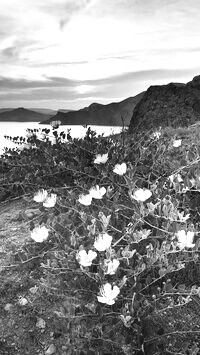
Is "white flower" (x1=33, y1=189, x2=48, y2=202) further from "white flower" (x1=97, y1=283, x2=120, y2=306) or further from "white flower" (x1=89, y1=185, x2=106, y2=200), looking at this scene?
"white flower" (x1=97, y1=283, x2=120, y2=306)

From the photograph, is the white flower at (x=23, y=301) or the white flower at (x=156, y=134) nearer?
the white flower at (x=23, y=301)

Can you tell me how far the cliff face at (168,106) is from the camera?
401 inches

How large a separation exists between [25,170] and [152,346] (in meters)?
3.12

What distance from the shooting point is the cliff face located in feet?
33.4

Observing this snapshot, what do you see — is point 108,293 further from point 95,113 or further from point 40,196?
point 95,113

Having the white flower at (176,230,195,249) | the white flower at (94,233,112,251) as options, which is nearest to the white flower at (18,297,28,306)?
the white flower at (94,233,112,251)

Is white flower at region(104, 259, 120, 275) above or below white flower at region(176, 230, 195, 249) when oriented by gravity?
below

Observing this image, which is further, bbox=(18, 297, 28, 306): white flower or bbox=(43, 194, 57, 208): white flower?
bbox=(43, 194, 57, 208): white flower

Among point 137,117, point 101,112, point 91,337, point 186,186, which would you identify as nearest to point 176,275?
point 186,186

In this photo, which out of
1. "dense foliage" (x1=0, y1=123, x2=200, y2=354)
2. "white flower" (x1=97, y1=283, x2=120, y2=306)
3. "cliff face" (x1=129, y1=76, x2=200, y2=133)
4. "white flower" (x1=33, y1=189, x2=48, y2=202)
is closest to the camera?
"white flower" (x1=97, y1=283, x2=120, y2=306)

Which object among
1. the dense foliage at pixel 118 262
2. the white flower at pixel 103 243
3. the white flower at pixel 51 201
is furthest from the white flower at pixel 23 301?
the white flower at pixel 103 243

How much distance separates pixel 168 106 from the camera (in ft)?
34.3

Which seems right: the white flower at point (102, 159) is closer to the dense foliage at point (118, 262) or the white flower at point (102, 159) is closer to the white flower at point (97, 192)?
the dense foliage at point (118, 262)

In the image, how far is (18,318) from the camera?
315cm
